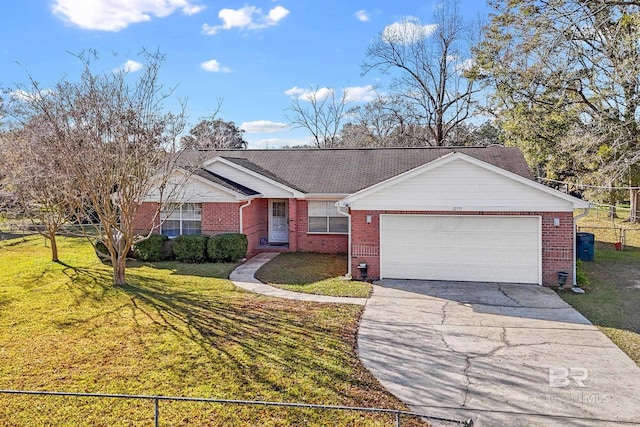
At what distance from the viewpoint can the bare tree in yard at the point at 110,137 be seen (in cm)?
1102

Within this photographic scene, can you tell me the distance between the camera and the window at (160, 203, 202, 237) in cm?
1722

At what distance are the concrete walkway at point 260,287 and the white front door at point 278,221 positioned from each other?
3005 millimetres

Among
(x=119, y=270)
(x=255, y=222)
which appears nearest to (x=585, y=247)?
(x=255, y=222)

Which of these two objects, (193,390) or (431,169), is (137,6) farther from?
(193,390)

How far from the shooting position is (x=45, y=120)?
11203 mm

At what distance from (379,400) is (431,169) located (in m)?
8.22

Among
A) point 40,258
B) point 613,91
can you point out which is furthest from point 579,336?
point 40,258

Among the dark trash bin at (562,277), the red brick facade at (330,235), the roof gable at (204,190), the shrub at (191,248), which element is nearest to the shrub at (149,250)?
the shrub at (191,248)

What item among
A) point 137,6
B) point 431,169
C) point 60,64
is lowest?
point 431,169

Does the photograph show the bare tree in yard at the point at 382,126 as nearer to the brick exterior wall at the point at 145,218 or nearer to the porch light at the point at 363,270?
the brick exterior wall at the point at 145,218

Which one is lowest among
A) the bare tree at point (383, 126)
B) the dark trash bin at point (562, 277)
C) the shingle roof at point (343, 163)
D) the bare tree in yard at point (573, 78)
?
the dark trash bin at point (562, 277)

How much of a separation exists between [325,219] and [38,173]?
397 inches

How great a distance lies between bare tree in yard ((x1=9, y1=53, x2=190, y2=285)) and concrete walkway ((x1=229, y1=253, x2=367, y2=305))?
11.0 feet

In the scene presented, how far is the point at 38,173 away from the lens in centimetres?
1198
